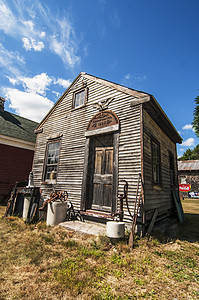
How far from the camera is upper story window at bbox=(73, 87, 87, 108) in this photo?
8158mm

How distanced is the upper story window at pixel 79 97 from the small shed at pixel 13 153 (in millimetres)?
6472

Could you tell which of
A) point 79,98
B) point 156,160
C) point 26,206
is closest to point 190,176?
point 156,160

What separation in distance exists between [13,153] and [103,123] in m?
8.93

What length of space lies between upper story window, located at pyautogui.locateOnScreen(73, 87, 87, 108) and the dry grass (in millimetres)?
6160

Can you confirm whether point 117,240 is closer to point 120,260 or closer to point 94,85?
point 120,260

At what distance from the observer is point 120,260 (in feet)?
11.2

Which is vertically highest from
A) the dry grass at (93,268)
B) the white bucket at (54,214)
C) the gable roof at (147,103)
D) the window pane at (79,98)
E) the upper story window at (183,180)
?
the window pane at (79,98)

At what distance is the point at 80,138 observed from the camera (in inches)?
290

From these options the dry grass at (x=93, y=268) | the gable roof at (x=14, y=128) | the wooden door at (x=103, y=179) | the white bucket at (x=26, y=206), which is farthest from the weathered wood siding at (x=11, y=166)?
the wooden door at (x=103, y=179)

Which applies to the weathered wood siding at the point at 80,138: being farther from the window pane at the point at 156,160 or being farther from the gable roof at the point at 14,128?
the gable roof at the point at 14,128

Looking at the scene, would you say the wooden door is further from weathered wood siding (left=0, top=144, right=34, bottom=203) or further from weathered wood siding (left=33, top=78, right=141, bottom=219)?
weathered wood siding (left=0, top=144, right=34, bottom=203)

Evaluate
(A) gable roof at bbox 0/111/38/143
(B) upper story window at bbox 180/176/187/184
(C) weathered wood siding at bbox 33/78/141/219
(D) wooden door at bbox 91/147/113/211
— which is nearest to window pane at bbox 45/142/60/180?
(C) weathered wood siding at bbox 33/78/141/219

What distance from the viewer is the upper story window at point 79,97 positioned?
26.8 feet

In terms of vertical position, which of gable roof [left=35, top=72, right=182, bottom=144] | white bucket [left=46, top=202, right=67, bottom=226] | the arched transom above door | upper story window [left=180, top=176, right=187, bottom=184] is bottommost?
white bucket [left=46, top=202, right=67, bottom=226]
